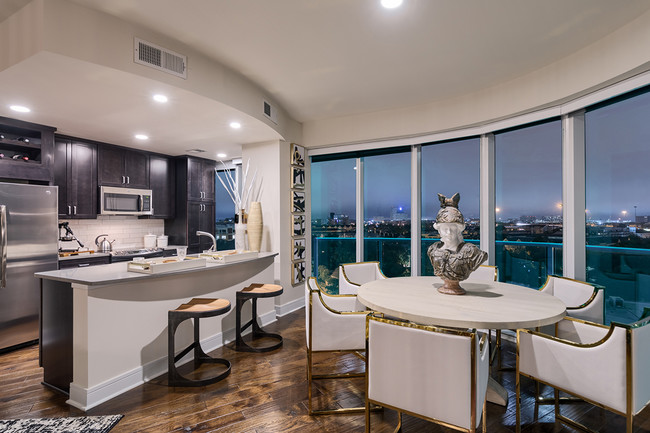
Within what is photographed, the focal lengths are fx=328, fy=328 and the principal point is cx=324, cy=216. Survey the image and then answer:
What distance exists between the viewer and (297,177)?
4.61 m

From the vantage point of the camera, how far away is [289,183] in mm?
4539

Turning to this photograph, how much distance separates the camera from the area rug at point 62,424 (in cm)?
195

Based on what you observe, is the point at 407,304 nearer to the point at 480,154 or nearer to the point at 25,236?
the point at 480,154

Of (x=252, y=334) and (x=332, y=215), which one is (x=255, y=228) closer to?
(x=252, y=334)

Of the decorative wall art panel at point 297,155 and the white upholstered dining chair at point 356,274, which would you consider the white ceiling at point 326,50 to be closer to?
the decorative wall art panel at point 297,155

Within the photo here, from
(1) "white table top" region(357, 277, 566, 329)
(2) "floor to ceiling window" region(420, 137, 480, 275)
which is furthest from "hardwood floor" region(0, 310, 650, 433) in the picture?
(2) "floor to ceiling window" region(420, 137, 480, 275)

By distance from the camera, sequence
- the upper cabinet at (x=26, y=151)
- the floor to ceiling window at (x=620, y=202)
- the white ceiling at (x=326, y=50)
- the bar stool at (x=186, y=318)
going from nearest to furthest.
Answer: the white ceiling at (x=326, y=50), the bar stool at (x=186, y=318), the floor to ceiling window at (x=620, y=202), the upper cabinet at (x=26, y=151)

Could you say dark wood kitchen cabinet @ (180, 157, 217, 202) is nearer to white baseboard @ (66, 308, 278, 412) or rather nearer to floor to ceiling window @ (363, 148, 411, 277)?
floor to ceiling window @ (363, 148, 411, 277)

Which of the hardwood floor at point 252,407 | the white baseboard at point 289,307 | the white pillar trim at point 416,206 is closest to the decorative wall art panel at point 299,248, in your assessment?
the white baseboard at point 289,307

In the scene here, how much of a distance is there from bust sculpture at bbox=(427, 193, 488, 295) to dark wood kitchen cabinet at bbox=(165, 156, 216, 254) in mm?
4318

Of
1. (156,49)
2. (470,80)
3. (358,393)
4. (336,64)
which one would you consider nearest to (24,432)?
(358,393)

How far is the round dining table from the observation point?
5.36 ft

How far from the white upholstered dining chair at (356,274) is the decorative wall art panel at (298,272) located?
1.33m

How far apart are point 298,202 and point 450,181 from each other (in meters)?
2.06
